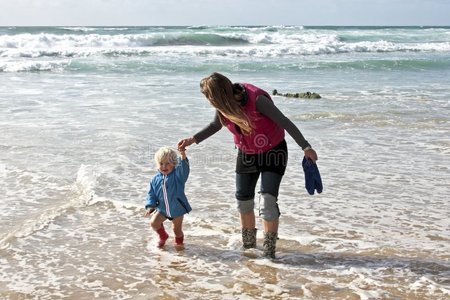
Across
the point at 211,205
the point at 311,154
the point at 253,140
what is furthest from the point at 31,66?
the point at 311,154

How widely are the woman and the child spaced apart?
179 millimetres

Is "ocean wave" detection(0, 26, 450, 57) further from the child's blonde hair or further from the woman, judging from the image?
the woman

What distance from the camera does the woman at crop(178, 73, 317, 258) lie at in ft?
13.9

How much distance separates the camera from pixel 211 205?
6.29 meters

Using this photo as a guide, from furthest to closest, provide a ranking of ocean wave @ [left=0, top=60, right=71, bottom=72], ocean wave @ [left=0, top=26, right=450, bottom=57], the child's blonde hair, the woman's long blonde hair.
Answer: ocean wave @ [left=0, top=26, right=450, bottom=57] → ocean wave @ [left=0, top=60, right=71, bottom=72] → the child's blonde hair → the woman's long blonde hair

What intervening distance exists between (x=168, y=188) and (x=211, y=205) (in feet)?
4.88

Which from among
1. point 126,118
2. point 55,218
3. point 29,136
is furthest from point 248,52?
point 55,218

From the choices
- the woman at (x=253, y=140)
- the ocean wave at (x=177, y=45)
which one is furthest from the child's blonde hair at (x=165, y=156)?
the ocean wave at (x=177, y=45)

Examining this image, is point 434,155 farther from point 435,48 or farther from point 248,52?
point 435,48

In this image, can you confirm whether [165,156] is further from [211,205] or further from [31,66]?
[31,66]

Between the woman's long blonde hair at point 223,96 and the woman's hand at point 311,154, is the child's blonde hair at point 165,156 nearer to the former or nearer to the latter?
the woman's long blonde hair at point 223,96

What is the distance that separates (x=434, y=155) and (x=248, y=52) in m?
30.0

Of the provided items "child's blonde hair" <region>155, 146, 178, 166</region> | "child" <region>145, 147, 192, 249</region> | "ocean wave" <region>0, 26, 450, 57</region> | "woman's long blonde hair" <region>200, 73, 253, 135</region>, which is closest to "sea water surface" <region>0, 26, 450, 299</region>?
"child" <region>145, 147, 192, 249</region>

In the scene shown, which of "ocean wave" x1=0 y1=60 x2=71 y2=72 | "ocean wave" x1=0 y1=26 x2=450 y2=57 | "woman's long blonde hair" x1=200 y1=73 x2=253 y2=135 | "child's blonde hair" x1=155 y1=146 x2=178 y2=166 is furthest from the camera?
"ocean wave" x1=0 y1=26 x2=450 y2=57
